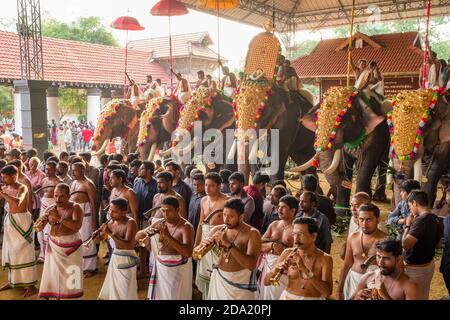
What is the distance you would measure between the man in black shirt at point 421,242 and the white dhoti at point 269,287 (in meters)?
1.06

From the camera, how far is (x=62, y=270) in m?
4.55

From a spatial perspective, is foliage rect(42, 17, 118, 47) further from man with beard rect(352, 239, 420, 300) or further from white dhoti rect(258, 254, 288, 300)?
man with beard rect(352, 239, 420, 300)

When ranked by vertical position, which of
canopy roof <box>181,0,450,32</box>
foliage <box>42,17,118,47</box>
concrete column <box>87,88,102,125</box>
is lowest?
concrete column <box>87,88,102,125</box>

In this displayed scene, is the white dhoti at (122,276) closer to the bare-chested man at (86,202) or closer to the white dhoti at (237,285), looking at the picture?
the white dhoti at (237,285)

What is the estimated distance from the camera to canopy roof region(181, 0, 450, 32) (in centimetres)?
1534

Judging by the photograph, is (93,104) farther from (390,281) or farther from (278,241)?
(390,281)

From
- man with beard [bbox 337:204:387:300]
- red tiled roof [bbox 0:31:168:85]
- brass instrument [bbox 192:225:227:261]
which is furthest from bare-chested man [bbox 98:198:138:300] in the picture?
red tiled roof [bbox 0:31:168:85]

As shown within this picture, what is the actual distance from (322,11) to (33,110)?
36.1 ft

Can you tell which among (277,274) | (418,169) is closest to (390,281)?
(277,274)

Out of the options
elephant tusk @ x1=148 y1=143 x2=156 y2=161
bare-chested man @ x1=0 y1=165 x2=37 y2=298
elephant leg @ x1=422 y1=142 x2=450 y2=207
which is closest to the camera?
bare-chested man @ x1=0 y1=165 x2=37 y2=298

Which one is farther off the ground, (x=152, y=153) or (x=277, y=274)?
(x=152, y=153)

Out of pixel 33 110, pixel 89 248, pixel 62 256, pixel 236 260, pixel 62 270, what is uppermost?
pixel 33 110
